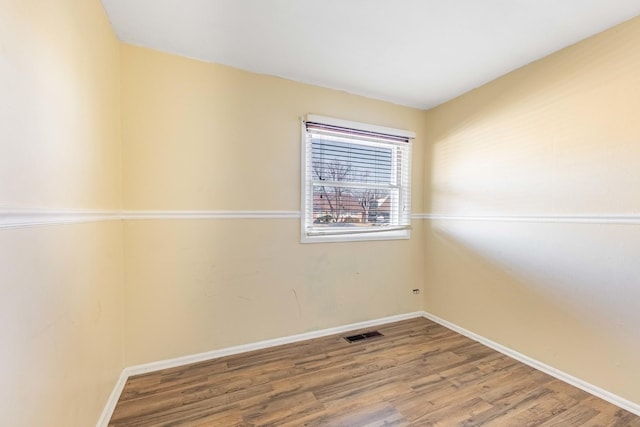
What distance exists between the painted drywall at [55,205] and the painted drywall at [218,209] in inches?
11.4

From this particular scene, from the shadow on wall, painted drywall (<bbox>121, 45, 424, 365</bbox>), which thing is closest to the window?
painted drywall (<bbox>121, 45, 424, 365</bbox>)

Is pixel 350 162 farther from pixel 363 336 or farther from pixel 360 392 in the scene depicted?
pixel 360 392

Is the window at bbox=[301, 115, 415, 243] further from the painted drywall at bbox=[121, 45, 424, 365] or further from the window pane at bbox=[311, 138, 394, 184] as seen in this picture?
the painted drywall at bbox=[121, 45, 424, 365]

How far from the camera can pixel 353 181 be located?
9.31ft

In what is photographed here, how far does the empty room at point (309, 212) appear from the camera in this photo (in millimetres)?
1162

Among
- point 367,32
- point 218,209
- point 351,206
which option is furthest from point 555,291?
point 218,209

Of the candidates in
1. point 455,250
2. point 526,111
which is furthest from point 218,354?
point 526,111

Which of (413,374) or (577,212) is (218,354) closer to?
(413,374)

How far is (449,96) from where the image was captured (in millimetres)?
2811

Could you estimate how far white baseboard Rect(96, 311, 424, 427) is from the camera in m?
1.68

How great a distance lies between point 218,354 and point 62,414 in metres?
1.24

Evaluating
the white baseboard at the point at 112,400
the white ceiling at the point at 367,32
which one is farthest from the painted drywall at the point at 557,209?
the white baseboard at the point at 112,400

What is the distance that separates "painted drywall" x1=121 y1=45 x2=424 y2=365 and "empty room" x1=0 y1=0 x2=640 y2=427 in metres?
0.02

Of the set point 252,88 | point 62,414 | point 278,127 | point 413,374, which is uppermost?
point 252,88
